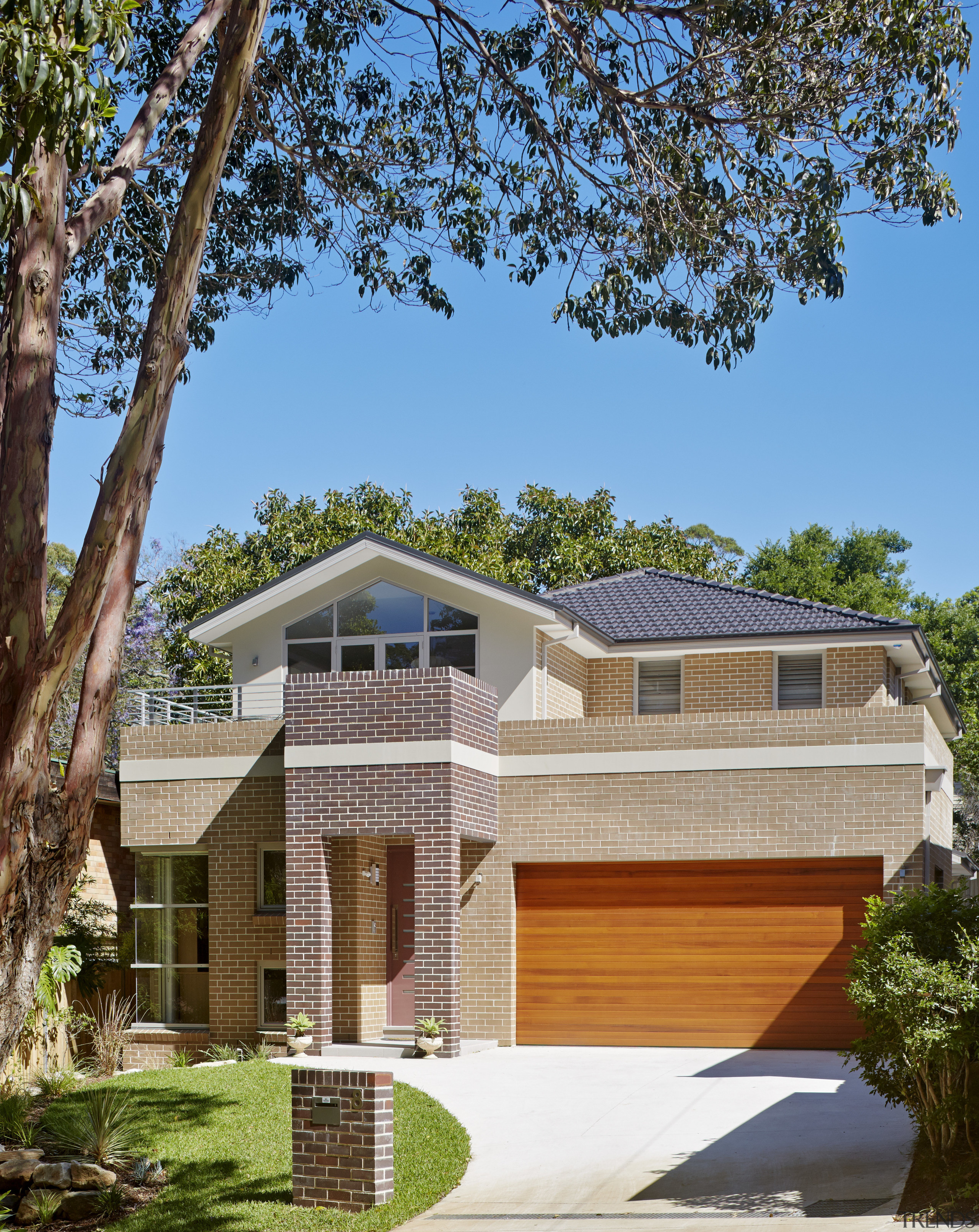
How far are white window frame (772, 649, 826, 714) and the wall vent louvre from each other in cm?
167

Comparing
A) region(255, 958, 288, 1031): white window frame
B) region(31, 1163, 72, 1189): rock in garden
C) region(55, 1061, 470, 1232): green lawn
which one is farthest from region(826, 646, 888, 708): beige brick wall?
region(31, 1163, 72, 1189): rock in garden

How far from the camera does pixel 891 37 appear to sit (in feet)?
44.8

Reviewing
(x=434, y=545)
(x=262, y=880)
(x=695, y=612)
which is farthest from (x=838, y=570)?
(x=262, y=880)

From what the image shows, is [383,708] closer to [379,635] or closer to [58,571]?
[379,635]

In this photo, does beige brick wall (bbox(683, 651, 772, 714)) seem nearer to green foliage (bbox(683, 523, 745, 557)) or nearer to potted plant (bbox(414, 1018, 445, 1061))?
potted plant (bbox(414, 1018, 445, 1061))

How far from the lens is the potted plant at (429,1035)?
1842 centimetres

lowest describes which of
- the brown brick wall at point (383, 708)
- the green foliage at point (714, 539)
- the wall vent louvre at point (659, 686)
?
the brown brick wall at point (383, 708)

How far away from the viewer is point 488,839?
2044 cm

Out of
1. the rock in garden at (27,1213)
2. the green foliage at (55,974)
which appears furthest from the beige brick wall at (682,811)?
the rock in garden at (27,1213)

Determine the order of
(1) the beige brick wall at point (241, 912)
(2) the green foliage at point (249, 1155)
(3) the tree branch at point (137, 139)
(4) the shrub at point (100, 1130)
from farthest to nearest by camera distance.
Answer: (1) the beige brick wall at point (241, 912) < (4) the shrub at point (100, 1130) < (2) the green foliage at point (249, 1155) < (3) the tree branch at point (137, 139)

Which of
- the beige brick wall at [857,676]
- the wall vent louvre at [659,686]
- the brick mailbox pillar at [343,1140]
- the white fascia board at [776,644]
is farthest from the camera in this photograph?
the wall vent louvre at [659,686]

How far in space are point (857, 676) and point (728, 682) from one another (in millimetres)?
2175

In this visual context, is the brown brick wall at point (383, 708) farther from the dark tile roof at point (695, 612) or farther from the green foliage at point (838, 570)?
the green foliage at point (838, 570)

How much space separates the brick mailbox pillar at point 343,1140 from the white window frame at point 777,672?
1353 cm
